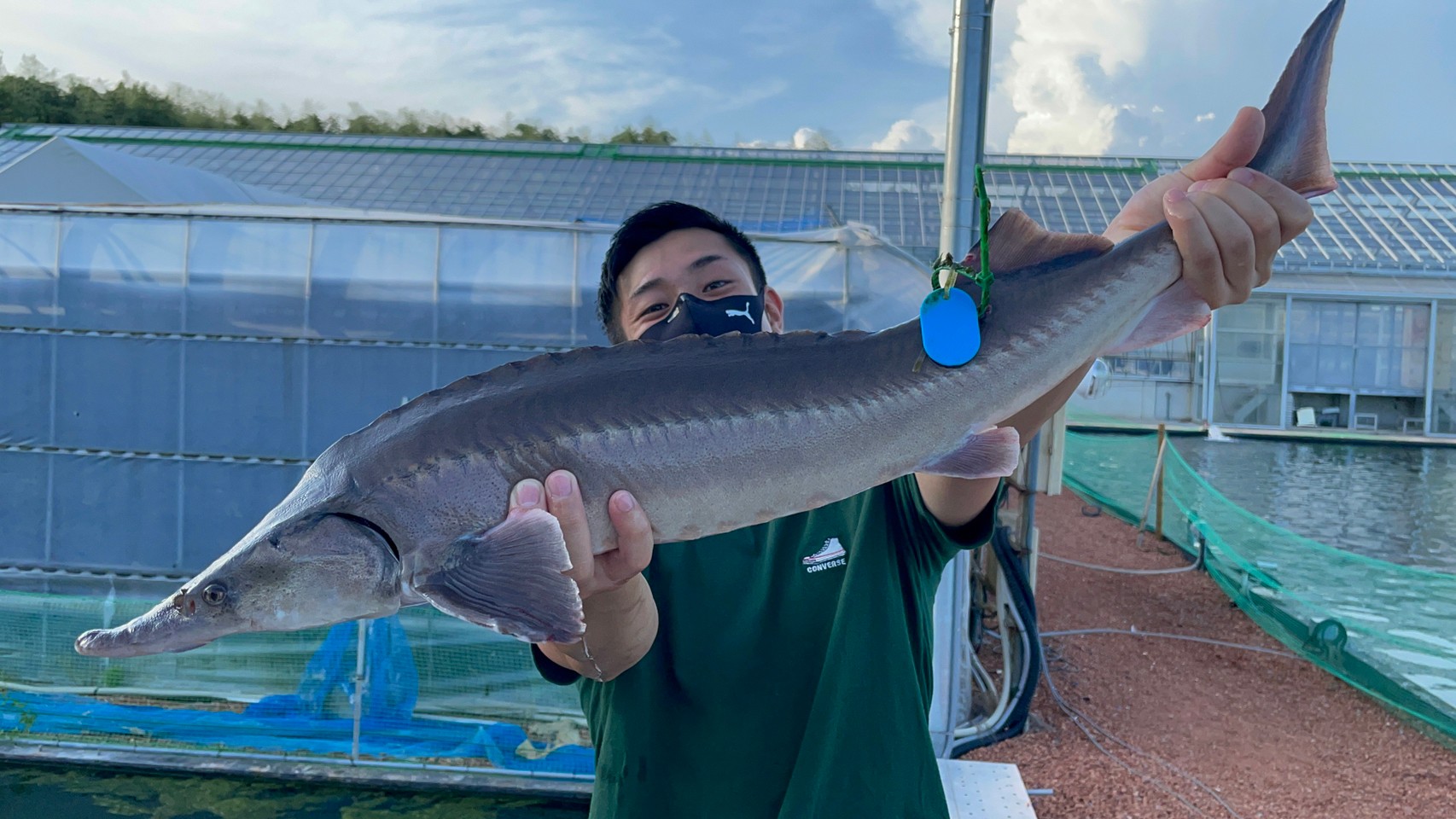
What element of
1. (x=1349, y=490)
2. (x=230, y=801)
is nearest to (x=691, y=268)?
(x=230, y=801)

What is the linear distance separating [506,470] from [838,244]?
21.5ft

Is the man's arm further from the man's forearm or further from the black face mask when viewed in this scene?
the man's forearm

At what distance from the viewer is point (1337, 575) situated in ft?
22.9

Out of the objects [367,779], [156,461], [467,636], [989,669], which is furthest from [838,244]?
[156,461]

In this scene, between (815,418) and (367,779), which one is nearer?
(815,418)

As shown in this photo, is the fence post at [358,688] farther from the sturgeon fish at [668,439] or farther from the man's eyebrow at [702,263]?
the sturgeon fish at [668,439]

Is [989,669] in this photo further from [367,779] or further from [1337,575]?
[367,779]

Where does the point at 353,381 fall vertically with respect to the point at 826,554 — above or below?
above

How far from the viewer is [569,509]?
143 cm

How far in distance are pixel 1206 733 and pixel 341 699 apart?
197 inches

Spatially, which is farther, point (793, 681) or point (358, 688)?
point (358, 688)

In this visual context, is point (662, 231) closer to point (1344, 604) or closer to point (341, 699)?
point (341, 699)

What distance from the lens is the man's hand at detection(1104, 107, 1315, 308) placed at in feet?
4.98

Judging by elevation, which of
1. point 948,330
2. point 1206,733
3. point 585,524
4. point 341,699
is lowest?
point 1206,733
